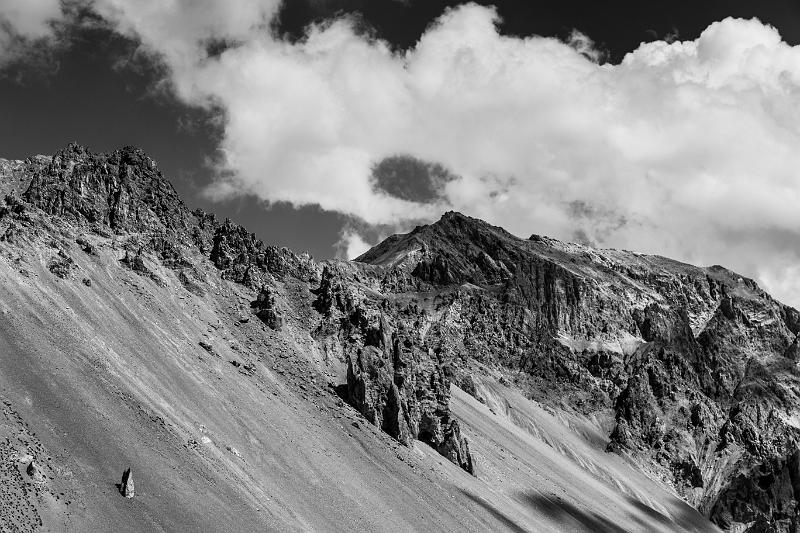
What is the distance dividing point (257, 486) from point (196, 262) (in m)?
83.6

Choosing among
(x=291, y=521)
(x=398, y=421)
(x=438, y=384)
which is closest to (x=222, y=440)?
(x=291, y=521)

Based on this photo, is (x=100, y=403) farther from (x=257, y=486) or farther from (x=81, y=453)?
(x=257, y=486)

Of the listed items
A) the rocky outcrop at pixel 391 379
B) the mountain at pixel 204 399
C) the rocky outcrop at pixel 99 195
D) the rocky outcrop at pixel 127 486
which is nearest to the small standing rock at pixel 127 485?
the rocky outcrop at pixel 127 486

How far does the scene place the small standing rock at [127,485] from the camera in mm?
85306

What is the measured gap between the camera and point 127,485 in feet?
281

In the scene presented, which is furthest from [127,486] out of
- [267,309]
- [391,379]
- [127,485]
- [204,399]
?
[267,309]

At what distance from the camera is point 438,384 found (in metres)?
172

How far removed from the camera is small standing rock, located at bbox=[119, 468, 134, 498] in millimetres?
85306

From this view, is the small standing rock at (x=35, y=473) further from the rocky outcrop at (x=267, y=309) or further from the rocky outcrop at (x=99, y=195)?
the rocky outcrop at (x=99, y=195)

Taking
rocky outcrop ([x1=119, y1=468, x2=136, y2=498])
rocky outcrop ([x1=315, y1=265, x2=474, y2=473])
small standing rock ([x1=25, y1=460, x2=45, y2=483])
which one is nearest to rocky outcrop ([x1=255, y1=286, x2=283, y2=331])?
rocky outcrop ([x1=315, y1=265, x2=474, y2=473])

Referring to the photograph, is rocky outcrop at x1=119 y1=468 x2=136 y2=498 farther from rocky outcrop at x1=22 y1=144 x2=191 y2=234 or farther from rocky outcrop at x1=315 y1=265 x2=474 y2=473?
rocky outcrop at x1=22 y1=144 x2=191 y2=234

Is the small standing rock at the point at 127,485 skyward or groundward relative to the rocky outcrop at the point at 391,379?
groundward

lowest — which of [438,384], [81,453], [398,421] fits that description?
[81,453]

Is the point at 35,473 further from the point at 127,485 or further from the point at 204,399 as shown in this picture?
the point at 204,399
